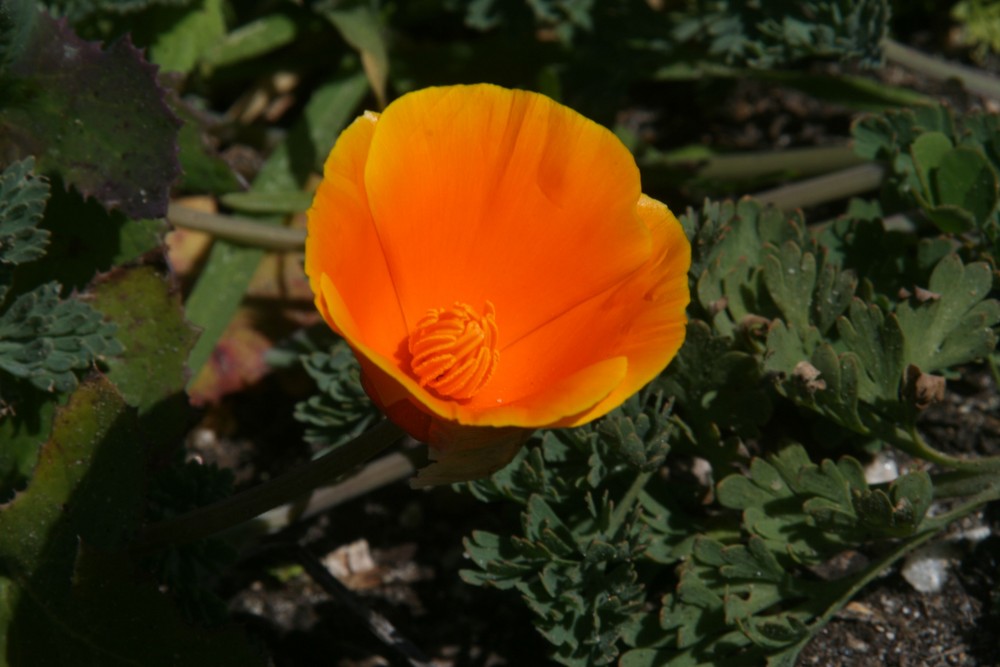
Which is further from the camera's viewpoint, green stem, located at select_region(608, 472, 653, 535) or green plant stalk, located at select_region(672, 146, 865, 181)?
green plant stalk, located at select_region(672, 146, 865, 181)

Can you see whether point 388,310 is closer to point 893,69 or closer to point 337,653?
point 337,653

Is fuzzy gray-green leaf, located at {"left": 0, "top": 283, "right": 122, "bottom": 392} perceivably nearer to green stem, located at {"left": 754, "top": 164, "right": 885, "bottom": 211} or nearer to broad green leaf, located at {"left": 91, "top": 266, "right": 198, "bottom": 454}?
broad green leaf, located at {"left": 91, "top": 266, "right": 198, "bottom": 454}

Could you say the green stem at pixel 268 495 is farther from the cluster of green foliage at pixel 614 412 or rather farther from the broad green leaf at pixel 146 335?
the broad green leaf at pixel 146 335

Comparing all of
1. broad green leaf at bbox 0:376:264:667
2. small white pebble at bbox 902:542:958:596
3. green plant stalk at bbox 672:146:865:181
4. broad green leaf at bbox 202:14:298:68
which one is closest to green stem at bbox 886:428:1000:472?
small white pebble at bbox 902:542:958:596

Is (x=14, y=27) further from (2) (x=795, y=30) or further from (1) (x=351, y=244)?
(2) (x=795, y=30)

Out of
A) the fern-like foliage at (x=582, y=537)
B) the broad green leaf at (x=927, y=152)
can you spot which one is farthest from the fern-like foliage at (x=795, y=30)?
the fern-like foliage at (x=582, y=537)

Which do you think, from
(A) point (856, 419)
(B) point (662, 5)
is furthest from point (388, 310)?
(B) point (662, 5)

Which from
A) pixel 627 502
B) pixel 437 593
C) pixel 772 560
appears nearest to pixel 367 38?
pixel 437 593
